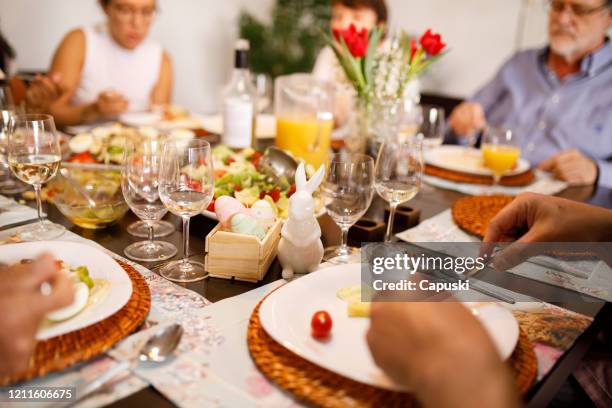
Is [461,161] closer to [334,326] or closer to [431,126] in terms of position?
[431,126]

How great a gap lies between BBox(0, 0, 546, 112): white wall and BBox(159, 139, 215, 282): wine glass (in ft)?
9.38

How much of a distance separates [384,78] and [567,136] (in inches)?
50.6

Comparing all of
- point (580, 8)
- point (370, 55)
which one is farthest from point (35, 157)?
point (580, 8)

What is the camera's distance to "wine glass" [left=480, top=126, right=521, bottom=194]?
1.70 m

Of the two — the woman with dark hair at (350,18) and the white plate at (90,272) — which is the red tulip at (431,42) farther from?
the white plate at (90,272)

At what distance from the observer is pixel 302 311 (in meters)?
0.81

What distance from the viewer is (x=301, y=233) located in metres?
0.96

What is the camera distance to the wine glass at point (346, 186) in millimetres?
1066

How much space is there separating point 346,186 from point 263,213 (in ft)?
0.58

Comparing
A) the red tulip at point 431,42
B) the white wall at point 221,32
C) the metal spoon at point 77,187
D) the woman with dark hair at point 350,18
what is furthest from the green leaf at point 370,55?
the white wall at point 221,32

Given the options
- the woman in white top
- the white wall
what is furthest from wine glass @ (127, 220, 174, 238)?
the white wall

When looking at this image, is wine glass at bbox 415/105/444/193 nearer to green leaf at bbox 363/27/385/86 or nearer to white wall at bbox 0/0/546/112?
green leaf at bbox 363/27/385/86

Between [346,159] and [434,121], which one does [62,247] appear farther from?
[434,121]

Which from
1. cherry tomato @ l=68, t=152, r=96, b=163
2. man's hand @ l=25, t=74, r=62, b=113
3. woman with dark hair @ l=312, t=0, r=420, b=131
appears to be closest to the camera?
cherry tomato @ l=68, t=152, r=96, b=163
